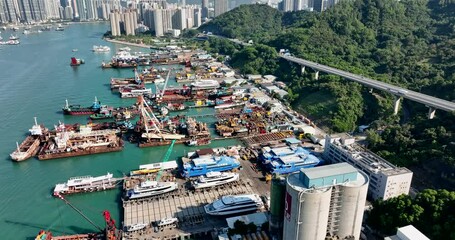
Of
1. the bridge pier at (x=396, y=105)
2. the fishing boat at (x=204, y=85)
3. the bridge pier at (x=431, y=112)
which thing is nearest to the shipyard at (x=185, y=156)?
the fishing boat at (x=204, y=85)

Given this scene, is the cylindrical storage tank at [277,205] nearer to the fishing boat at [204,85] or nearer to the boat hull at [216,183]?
the boat hull at [216,183]

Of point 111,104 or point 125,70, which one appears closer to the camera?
point 111,104

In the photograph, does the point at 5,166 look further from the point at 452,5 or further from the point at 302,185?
the point at 452,5

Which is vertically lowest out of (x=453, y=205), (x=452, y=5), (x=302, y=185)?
(x=453, y=205)

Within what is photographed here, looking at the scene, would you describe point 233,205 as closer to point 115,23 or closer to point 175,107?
point 175,107

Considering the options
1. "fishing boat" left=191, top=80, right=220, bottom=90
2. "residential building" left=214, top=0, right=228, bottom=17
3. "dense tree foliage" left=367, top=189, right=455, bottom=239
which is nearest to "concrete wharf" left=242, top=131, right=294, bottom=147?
"dense tree foliage" left=367, top=189, right=455, bottom=239

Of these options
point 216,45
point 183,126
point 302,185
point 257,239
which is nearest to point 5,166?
point 183,126

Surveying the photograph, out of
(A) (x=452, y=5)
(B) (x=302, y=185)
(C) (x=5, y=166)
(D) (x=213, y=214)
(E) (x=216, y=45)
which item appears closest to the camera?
(B) (x=302, y=185)

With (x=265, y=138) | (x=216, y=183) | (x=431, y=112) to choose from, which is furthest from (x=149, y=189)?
(x=431, y=112)
